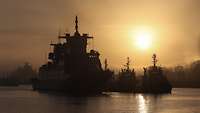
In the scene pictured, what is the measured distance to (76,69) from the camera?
151 m

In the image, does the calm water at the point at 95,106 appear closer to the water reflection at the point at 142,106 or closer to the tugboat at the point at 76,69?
the water reflection at the point at 142,106

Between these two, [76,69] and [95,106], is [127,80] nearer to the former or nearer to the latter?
[76,69]

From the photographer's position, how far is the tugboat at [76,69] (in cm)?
14912

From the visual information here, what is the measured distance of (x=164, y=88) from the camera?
17150cm

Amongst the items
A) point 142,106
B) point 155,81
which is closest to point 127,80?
point 155,81

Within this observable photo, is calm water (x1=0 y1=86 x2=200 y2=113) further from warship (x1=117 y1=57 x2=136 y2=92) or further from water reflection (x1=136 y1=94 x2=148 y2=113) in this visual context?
warship (x1=117 y1=57 x2=136 y2=92)

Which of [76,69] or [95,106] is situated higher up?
[76,69]

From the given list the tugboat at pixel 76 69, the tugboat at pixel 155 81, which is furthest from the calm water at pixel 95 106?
the tugboat at pixel 155 81

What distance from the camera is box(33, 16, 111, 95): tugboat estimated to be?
149 metres

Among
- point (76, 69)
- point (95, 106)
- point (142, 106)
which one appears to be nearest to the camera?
point (95, 106)

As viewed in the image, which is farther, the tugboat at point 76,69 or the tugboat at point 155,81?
the tugboat at point 155,81

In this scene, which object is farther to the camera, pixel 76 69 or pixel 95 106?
pixel 76 69

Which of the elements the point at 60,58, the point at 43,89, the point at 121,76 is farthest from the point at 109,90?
→ the point at 60,58

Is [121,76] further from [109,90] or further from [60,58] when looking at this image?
[60,58]
